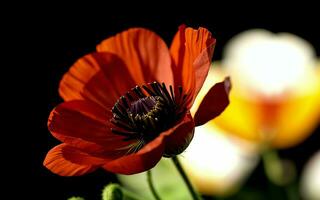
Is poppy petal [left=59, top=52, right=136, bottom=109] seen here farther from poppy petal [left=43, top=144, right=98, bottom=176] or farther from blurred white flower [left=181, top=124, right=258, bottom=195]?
blurred white flower [left=181, top=124, right=258, bottom=195]

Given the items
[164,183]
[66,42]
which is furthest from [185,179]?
[66,42]

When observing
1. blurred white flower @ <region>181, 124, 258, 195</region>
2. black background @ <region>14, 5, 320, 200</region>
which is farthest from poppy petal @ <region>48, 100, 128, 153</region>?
black background @ <region>14, 5, 320, 200</region>

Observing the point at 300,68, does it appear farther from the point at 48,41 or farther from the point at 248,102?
the point at 48,41

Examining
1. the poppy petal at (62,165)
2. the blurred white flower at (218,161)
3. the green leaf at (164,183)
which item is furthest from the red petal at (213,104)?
the blurred white flower at (218,161)

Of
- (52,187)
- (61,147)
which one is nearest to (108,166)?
(61,147)

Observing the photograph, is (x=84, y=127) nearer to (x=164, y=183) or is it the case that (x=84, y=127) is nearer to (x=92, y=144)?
(x=92, y=144)
